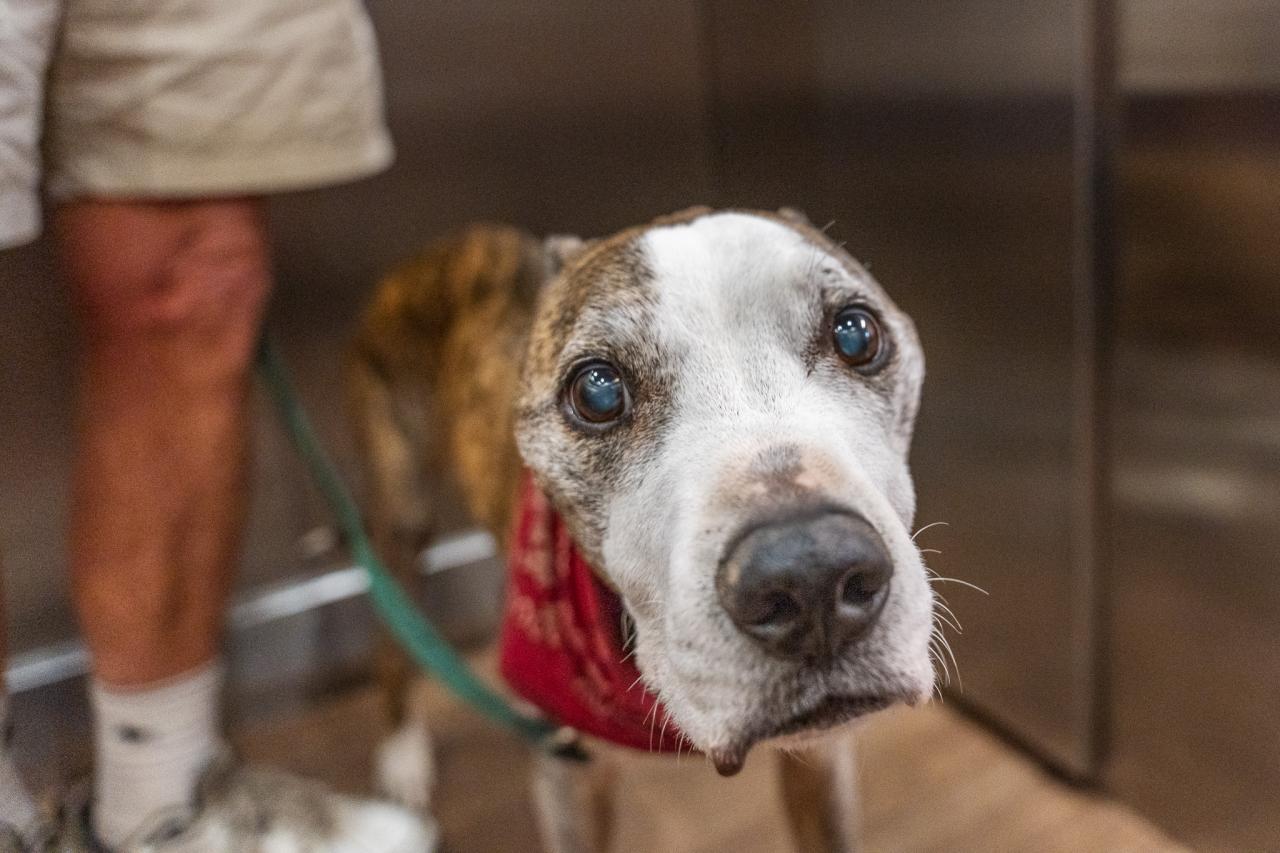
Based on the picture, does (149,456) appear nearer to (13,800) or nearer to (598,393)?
(13,800)

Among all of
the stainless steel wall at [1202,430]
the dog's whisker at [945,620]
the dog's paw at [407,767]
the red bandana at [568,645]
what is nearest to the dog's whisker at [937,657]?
the dog's whisker at [945,620]

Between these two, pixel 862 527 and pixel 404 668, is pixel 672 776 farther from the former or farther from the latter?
pixel 862 527

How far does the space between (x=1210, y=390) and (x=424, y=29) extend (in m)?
1.40

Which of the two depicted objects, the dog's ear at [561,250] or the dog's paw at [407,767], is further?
the dog's paw at [407,767]

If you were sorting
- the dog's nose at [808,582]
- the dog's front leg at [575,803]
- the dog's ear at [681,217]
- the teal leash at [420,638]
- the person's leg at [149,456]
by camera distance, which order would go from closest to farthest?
the dog's nose at [808,582]
the dog's ear at [681,217]
the teal leash at [420,638]
the person's leg at [149,456]
the dog's front leg at [575,803]

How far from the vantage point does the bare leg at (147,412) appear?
1.17 metres

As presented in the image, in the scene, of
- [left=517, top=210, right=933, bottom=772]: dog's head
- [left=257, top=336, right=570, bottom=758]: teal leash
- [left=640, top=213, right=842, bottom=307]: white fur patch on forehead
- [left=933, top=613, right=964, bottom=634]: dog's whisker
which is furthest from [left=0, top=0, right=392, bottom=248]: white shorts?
[left=933, top=613, right=964, bottom=634]: dog's whisker

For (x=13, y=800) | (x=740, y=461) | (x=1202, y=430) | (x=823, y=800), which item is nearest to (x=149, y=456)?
(x=13, y=800)

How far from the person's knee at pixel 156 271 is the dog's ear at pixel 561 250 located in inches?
16.8

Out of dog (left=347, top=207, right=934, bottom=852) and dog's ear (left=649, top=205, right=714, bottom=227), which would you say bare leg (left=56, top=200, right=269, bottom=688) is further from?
dog's ear (left=649, top=205, right=714, bottom=227)

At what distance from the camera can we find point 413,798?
166 centimetres

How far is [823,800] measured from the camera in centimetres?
122

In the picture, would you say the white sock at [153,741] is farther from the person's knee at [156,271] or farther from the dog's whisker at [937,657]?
the dog's whisker at [937,657]

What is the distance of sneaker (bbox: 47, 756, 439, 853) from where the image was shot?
3.91 ft
